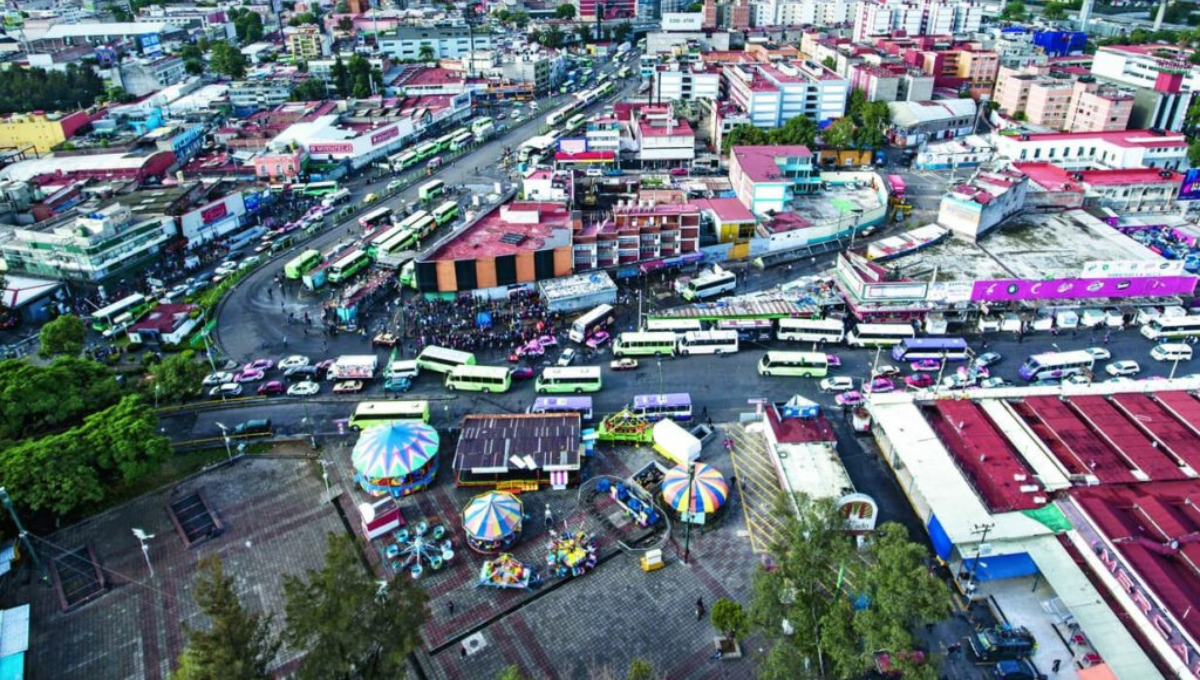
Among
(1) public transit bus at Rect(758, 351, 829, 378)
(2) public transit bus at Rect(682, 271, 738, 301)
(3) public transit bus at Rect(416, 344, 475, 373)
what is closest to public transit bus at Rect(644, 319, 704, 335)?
(2) public transit bus at Rect(682, 271, 738, 301)

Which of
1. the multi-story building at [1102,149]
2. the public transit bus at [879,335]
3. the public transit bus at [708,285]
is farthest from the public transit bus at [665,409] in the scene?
the multi-story building at [1102,149]

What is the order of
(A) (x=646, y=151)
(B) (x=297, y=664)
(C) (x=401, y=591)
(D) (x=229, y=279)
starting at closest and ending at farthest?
(C) (x=401, y=591) → (B) (x=297, y=664) → (D) (x=229, y=279) → (A) (x=646, y=151)

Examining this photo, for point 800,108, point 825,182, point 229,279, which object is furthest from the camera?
point 800,108

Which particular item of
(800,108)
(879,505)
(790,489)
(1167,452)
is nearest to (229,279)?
(790,489)

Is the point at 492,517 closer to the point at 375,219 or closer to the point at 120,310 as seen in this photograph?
the point at 120,310

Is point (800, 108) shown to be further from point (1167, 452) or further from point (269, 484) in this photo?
point (269, 484)

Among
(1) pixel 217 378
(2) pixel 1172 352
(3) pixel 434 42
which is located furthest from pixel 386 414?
(3) pixel 434 42

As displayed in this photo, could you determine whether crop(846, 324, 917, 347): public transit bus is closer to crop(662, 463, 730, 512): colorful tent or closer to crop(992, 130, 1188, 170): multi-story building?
crop(662, 463, 730, 512): colorful tent
